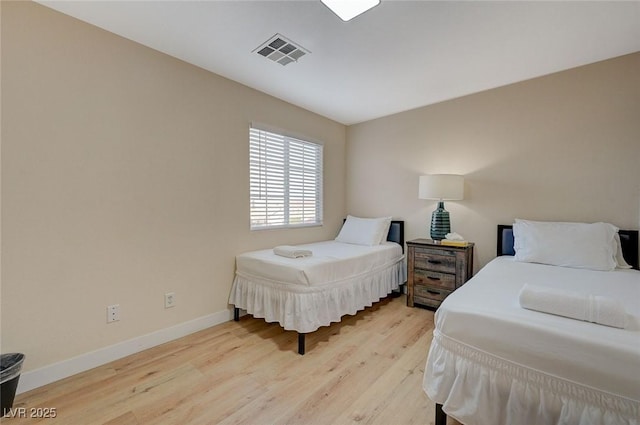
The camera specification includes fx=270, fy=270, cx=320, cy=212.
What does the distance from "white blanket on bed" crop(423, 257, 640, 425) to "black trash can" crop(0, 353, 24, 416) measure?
2194mm

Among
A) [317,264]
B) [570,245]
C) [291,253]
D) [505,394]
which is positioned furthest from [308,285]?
[570,245]

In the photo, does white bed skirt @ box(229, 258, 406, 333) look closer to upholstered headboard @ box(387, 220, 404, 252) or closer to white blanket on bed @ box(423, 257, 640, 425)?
upholstered headboard @ box(387, 220, 404, 252)

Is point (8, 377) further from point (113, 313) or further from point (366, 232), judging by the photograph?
point (366, 232)

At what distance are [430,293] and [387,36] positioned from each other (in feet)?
8.18

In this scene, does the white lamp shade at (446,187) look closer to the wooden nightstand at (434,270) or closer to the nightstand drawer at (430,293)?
the wooden nightstand at (434,270)

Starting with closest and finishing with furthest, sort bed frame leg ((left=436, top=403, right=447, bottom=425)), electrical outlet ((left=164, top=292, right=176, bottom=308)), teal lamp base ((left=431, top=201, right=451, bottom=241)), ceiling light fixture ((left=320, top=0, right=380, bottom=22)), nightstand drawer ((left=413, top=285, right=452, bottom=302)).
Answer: bed frame leg ((left=436, top=403, right=447, bottom=425)) < ceiling light fixture ((left=320, top=0, right=380, bottom=22)) < electrical outlet ((left=164, top=292, right=176, bottom=308)) < nightstand drawer ((left=413, top=285, right=452, bottom=302)) < teal lamp base ((left=431, top=201, right=451, bottom=241))

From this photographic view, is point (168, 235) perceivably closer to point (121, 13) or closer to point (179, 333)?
point (179, 333)

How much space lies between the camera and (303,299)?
2160 mm

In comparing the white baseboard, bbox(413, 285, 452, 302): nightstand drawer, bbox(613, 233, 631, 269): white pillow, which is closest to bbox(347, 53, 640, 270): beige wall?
bbox(613, 233, 631, 269): white pillow

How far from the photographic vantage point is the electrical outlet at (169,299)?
229 cm

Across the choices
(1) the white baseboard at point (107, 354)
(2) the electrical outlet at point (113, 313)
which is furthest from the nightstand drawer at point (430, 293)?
(2) the electrical outlet at point (113, 313)

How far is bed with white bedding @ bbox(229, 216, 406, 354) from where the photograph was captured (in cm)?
218

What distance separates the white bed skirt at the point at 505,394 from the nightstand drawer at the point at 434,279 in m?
1.62

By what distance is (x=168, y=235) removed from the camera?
7.52 ft
